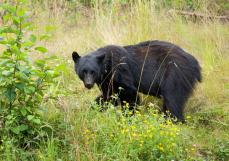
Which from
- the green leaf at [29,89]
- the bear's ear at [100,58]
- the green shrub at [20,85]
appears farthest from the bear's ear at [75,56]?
the green leaf at [29,89]

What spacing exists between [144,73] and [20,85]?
2.82m

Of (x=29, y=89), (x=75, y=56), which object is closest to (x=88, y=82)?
(x=75, y=56)

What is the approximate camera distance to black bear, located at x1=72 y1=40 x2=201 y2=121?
283 inches

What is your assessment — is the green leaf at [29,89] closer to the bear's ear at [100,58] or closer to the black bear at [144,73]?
the black bear at [144,73]

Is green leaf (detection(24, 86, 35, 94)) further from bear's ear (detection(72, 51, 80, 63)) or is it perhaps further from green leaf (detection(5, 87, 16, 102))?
bear's ear (detection(72, 51, 80, 63))

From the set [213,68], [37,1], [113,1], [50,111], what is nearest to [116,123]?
[50,111]

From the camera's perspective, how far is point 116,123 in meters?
5.51

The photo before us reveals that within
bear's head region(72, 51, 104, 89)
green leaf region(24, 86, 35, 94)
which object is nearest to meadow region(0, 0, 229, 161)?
bear's head region(72, 51, 104, 89)

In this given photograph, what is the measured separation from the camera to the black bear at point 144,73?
720 centimetres

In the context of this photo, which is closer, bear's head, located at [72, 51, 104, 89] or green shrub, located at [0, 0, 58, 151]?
green shrub, located at [0, 0, 58, 151]

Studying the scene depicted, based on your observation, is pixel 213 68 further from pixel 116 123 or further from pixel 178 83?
pixel 116 123

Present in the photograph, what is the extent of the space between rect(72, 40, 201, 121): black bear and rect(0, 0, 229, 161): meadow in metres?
0.27

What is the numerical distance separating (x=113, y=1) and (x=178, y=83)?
3951mm

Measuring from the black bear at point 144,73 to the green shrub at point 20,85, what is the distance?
5.83 feet
